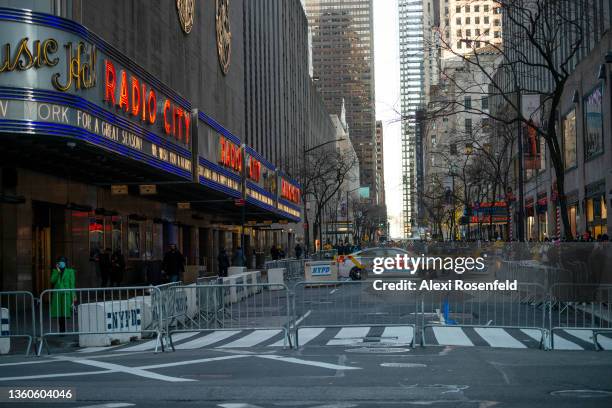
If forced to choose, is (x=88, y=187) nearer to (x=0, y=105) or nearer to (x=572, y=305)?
(x=0, y=105)

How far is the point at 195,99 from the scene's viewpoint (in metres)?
43.7

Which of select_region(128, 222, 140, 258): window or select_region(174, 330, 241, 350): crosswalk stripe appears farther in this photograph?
select_region(128, 222, 140, 258): window

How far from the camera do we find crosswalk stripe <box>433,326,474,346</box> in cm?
1536

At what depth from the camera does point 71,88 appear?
1966 centimetres

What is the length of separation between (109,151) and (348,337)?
29.1ft

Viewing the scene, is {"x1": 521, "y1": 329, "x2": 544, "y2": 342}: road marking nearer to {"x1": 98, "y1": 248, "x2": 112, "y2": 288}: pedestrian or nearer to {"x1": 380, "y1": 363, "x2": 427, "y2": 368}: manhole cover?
{"x1": 380, "y1": 363, "x2": 427, "y2": 368}: manhole cover

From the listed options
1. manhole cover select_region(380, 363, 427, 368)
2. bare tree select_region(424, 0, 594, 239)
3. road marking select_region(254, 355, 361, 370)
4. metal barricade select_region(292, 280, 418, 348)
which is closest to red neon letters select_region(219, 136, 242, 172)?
bare tree select_region(424, 0, 594, 239)

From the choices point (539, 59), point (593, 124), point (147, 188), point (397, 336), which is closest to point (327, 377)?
point (397, 336)

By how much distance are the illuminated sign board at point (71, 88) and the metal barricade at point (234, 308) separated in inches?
192

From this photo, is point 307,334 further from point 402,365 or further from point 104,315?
point 402,365

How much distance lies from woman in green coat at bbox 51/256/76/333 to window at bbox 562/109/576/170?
35.0 metres

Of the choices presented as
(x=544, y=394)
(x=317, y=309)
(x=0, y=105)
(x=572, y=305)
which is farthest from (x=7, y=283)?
(x=544, y=394)

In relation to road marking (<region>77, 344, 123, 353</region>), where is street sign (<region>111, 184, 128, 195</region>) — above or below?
above


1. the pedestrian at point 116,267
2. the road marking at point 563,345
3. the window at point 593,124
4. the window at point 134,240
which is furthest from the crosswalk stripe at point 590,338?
the window at point 593,124
